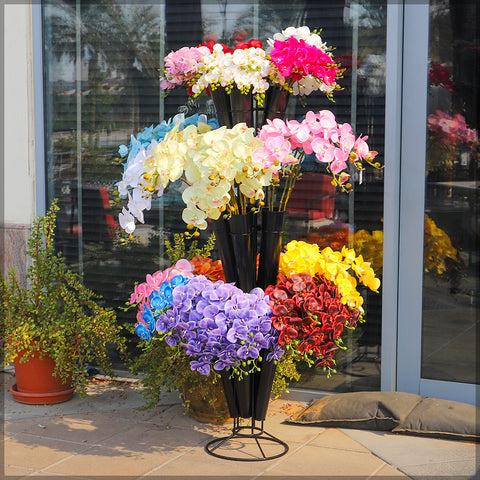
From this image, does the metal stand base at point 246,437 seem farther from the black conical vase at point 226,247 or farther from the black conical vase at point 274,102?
the black conical vase at point 274,102

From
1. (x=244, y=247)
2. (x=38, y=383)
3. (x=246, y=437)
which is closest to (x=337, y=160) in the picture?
(x=244, y=247)

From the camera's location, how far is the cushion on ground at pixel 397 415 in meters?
3.64

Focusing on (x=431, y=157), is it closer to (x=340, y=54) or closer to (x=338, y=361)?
(x=340, y=54)

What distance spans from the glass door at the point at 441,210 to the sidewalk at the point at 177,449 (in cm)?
53

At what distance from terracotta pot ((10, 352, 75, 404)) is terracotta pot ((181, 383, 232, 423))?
77 cm

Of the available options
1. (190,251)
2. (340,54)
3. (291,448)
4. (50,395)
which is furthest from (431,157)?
(50,395)

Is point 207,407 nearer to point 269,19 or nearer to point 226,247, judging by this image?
point 226,247

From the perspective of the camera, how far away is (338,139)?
127 inches

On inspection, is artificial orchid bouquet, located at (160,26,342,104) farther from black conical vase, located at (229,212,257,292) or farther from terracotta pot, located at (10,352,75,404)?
terracotta pot, located at (10,352,75,404)

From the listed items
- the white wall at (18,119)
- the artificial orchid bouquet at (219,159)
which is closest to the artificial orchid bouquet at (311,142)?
the artificial orchid bouquet at (219,159)

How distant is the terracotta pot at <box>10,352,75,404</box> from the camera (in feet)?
13.6

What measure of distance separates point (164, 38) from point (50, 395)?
2144mm

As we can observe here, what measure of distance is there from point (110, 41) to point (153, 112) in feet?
1.67

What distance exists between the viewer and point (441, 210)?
13.0ft
